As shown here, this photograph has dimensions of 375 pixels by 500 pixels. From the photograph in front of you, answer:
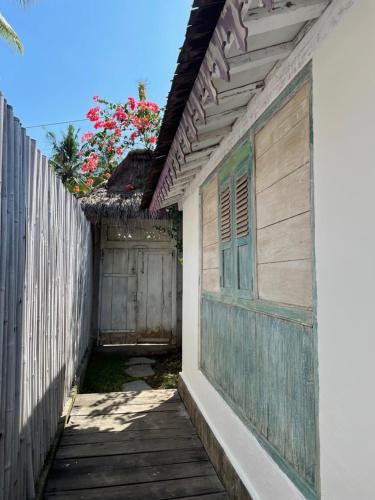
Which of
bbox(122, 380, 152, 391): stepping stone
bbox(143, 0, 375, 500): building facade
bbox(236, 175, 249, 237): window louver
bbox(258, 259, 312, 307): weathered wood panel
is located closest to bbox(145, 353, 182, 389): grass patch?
bbox(122, 380, 152, 391): stepping stone

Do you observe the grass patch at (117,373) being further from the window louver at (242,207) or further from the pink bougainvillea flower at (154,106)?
the pink bougainvillea flower at (154,106)

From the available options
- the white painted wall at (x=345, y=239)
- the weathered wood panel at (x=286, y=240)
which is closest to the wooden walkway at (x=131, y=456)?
the white painted wall at (x=345, y=239)

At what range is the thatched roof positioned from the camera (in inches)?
267

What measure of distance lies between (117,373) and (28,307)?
165 inches

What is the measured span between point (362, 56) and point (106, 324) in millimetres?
7104

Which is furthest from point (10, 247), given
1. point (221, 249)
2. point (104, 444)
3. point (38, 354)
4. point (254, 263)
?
point (104, 444)

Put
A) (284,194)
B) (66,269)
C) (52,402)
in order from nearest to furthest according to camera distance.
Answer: (284,194), (52,402), (66,269)

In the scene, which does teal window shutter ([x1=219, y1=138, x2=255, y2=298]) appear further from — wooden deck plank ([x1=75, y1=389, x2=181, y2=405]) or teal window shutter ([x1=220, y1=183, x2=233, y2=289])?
wooden deck plank ([x1=75, y1=389, x2=181, y2=405])

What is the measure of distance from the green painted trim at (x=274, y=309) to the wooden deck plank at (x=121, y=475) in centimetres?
146

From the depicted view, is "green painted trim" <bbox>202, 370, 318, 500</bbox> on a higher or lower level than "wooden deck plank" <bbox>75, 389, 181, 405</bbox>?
higher

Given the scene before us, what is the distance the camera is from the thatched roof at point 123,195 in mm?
6770

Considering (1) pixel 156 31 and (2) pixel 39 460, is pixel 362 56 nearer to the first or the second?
(2) pixel 39 460

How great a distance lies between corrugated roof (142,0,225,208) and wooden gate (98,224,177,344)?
5.54m

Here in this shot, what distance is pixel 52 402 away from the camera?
9.82ft
